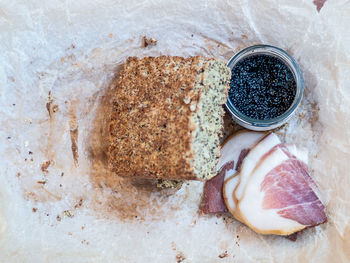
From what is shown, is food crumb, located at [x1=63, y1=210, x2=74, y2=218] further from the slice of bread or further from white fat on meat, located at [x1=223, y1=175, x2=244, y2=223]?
white fat on meat, located at [x1=223, y1=175, x2=244, y2=223]

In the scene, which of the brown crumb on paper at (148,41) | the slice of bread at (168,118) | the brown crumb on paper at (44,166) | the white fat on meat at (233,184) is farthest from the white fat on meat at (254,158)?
the brown crumb on paper at (44,166)

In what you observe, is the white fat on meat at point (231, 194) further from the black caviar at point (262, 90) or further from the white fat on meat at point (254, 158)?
the black caviar at point (262, 90)

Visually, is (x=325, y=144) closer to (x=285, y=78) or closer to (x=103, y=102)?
(x=285, y=78)

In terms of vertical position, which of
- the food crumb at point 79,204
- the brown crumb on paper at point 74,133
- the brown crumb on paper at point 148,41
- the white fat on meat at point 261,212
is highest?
the brown crumb on paper at point 148,41

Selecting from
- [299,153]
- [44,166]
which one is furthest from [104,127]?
[299,153]

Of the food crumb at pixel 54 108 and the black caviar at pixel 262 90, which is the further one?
the food crumb at pixel 54 108

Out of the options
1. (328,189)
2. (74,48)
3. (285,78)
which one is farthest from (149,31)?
(328,189)
